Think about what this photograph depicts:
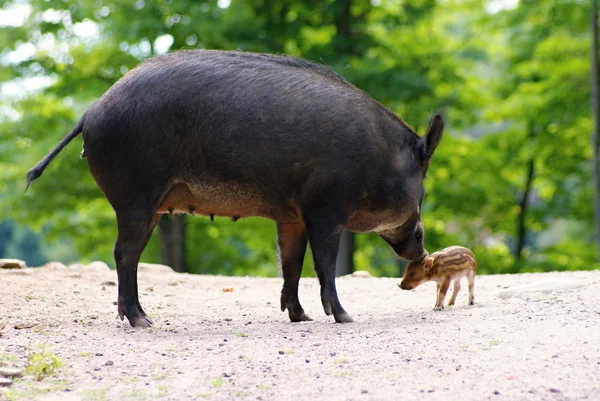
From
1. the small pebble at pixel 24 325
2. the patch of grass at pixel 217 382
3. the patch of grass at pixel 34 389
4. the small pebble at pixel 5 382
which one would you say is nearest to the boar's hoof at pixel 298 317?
the small pebble at pixel 24 325

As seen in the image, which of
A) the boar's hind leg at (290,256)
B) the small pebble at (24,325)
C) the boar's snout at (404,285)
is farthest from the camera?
the boar's snout at (404,285)

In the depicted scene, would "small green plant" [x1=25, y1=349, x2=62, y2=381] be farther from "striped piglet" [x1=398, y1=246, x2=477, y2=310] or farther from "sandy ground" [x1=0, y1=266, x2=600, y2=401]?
"striped piglet" [x1=398, y1=246, x2=477, y2=310]

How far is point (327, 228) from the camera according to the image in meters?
6.25

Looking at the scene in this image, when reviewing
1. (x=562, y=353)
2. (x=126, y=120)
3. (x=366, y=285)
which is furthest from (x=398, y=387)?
(x=366, y=285)

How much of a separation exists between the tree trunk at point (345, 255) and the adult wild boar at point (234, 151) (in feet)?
30.1

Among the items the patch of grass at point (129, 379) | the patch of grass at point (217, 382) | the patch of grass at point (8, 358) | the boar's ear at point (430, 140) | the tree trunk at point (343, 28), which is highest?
the tree trunk at point (343, 28)

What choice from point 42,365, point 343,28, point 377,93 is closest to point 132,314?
point 42,365

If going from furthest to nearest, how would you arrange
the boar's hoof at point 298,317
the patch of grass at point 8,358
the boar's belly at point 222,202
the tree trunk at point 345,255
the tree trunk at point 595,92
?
the tree trunk at point 345,255, the tree trunk at point 595,92, the boar's hoof at point 298,317, the boar's belly at point 222,202, the patch of grass at point 8,358

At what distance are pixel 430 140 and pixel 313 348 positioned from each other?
2313 millimetres

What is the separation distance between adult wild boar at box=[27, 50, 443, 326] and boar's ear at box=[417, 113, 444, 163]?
0.40 meters

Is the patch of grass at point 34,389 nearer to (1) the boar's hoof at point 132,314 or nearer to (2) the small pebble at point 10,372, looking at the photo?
(2) the small pebble at point 10,372

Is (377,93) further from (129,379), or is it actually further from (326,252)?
(129,379)

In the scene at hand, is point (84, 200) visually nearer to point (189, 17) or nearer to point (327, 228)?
point (189, 17)

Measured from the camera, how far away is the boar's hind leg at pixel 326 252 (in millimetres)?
6246
